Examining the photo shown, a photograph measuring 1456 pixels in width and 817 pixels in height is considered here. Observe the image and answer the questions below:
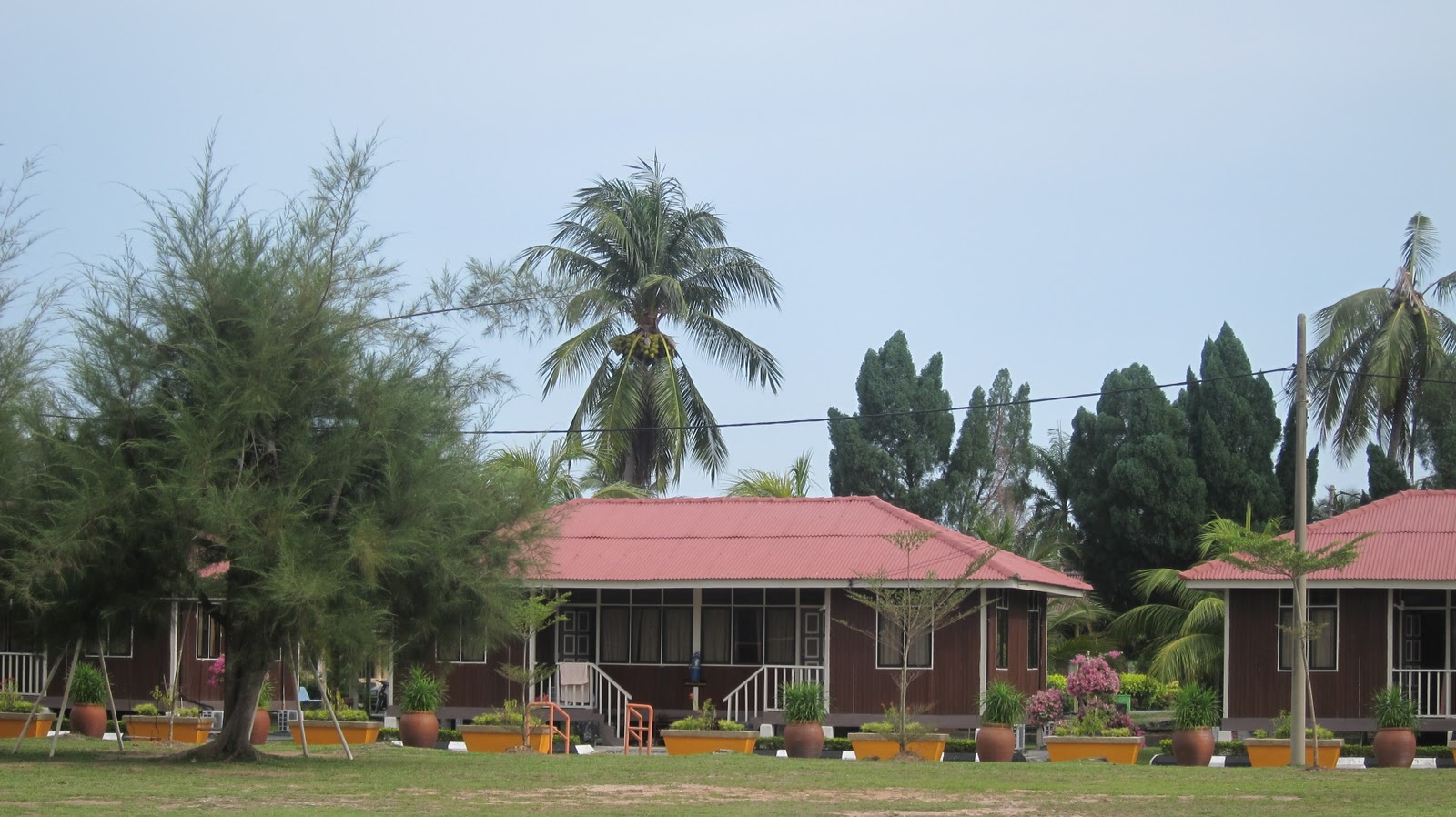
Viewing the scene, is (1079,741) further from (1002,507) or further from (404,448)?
(1002,507)

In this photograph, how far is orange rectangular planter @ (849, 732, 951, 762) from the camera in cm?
2342

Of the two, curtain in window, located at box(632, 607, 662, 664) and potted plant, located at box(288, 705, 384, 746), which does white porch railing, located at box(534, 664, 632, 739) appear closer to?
curtain in window, located at box(632, 607, 662, 664)

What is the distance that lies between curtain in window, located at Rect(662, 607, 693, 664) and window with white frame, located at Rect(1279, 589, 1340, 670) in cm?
971

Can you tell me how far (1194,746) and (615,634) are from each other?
10.7 m

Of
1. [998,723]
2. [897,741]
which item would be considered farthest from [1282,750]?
[897,741]

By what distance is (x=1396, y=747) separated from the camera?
23.5 m

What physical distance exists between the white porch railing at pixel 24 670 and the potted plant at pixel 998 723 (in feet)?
54.4

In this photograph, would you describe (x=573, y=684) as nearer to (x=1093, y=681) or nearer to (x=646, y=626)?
(x=646, y=626)

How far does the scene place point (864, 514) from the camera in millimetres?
30094

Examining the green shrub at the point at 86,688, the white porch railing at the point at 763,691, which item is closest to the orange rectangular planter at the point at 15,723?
the green shrub at the point at 86,688

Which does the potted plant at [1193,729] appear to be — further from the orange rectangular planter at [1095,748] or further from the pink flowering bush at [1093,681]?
the pink flowering bush at [1093,681]

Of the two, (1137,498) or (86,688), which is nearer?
(86,688)

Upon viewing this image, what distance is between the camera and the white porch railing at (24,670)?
99.9 feet

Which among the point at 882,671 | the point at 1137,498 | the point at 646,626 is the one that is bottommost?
the point at 882,671
